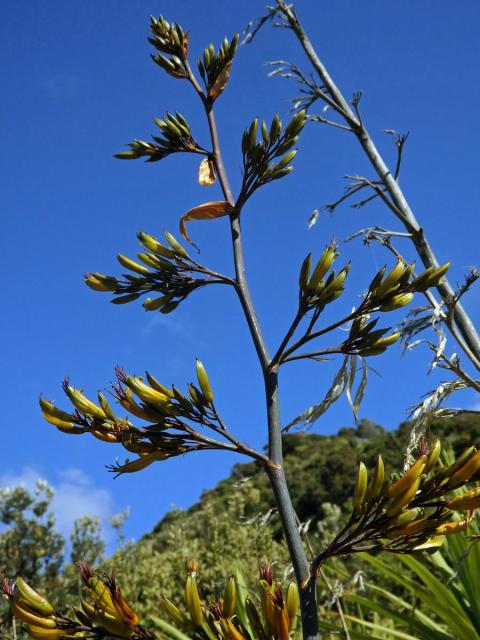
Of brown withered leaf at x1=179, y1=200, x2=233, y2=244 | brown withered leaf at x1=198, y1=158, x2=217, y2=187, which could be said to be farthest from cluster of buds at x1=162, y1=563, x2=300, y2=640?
brown withered leaf at x1=198, y1=158, x2=217, y2=187

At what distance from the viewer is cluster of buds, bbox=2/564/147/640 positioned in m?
1.78

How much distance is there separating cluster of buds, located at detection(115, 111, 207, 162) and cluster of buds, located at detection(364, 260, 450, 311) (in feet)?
3.45

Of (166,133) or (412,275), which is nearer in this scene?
(412,275)

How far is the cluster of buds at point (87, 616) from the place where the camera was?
1.78 meters

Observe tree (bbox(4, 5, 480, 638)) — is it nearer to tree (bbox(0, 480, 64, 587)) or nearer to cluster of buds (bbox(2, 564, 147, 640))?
cluster of buds (bbox(2, 564, 147, 640))

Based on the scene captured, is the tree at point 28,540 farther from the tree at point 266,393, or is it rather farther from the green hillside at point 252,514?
the tree at point 266,393

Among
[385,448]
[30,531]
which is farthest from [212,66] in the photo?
[385,448]

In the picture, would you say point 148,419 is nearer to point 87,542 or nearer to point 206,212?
point 206,212

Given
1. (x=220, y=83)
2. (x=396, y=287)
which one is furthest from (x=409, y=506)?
(x=220, y=83)

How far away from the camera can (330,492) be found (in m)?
29.8

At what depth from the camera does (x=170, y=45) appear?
306 centimetres

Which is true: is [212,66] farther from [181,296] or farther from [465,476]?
[465,476]

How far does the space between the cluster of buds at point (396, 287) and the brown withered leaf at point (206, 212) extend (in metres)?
0.69

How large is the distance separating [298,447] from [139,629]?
4345 cm
